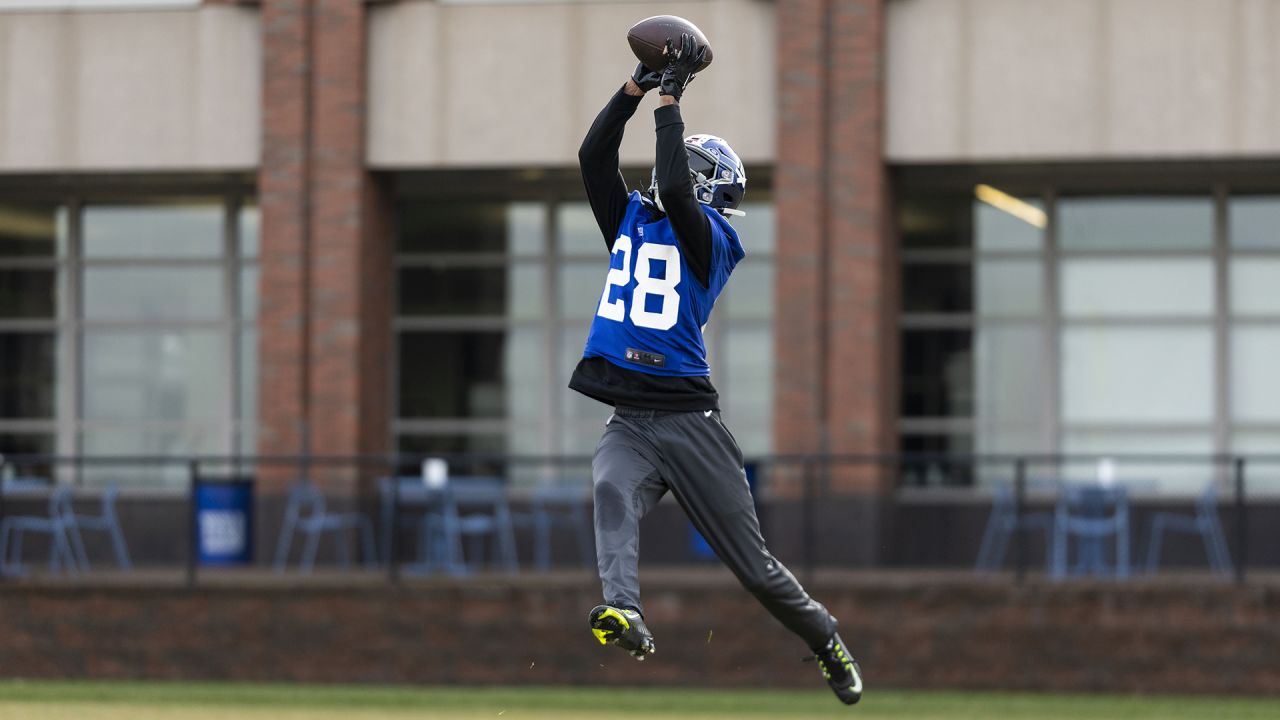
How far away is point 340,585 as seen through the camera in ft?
57.9

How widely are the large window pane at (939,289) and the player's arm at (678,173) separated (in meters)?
14.7

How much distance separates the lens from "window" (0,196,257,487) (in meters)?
22.7

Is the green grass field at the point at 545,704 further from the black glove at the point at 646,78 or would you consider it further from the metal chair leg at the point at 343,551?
the black glove at the point at 646,78

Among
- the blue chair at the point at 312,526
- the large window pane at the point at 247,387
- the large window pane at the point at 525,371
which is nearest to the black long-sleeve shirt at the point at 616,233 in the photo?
the blue chair at the point at 312,526

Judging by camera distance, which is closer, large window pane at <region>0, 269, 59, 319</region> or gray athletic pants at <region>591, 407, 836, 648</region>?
gray athletic pants at <region>591, 407, 836, 648</region>

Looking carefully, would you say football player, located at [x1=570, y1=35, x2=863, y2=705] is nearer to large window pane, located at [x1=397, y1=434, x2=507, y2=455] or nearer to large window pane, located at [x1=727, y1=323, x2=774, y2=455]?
large window pane, located at [x1=727, y1=323, x2=774, y2=455]

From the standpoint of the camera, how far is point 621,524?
7191mm

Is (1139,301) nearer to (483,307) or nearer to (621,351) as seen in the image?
(483,307)

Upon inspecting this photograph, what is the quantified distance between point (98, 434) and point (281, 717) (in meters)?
8.53

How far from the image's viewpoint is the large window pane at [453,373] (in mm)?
22312

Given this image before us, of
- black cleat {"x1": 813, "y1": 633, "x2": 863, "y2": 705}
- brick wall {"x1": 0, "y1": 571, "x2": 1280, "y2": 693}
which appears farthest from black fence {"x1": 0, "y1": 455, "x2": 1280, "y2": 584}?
black cleat {"x1": 813, "y1": 633, "x2": 863, "y2": 705}

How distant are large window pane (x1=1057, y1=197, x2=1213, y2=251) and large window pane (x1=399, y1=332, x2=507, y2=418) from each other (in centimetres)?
637

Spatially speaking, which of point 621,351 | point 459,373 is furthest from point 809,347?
point 621,351

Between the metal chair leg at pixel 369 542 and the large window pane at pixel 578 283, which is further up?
the large window pane at pixel 578 283
